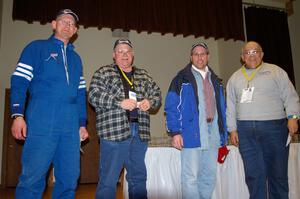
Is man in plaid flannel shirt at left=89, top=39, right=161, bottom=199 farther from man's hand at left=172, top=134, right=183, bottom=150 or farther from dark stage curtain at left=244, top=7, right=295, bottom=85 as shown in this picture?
Answer: dark stage curtain at left=244, top=7, right=295, bottom=85

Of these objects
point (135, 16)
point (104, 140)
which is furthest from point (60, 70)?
point (135, 16)

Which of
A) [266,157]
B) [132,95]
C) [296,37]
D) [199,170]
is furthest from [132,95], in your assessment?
[296,37]

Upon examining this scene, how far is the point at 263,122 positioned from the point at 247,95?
0.27m

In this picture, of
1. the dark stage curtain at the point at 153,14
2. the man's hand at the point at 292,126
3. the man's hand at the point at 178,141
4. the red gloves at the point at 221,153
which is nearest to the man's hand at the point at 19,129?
the man's hand at the point at 178,141

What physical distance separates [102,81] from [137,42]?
153 inches

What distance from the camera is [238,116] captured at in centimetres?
237

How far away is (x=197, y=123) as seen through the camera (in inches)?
81.7

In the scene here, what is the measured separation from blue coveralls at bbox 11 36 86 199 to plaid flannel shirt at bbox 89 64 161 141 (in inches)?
6.0

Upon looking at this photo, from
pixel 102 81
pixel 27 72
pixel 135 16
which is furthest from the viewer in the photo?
pixel 135 16

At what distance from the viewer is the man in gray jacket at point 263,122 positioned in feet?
7.15

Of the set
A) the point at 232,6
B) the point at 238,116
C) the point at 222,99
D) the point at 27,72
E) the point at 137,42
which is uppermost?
the point at 232,6

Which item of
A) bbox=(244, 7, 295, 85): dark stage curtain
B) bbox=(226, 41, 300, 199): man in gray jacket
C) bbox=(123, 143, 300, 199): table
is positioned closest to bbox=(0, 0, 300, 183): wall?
bbox=(244, 7, 295, 85): dark stage curtain

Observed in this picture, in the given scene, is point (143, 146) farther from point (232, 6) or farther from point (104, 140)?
point (232, 6)

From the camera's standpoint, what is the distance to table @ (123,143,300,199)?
222 cm
